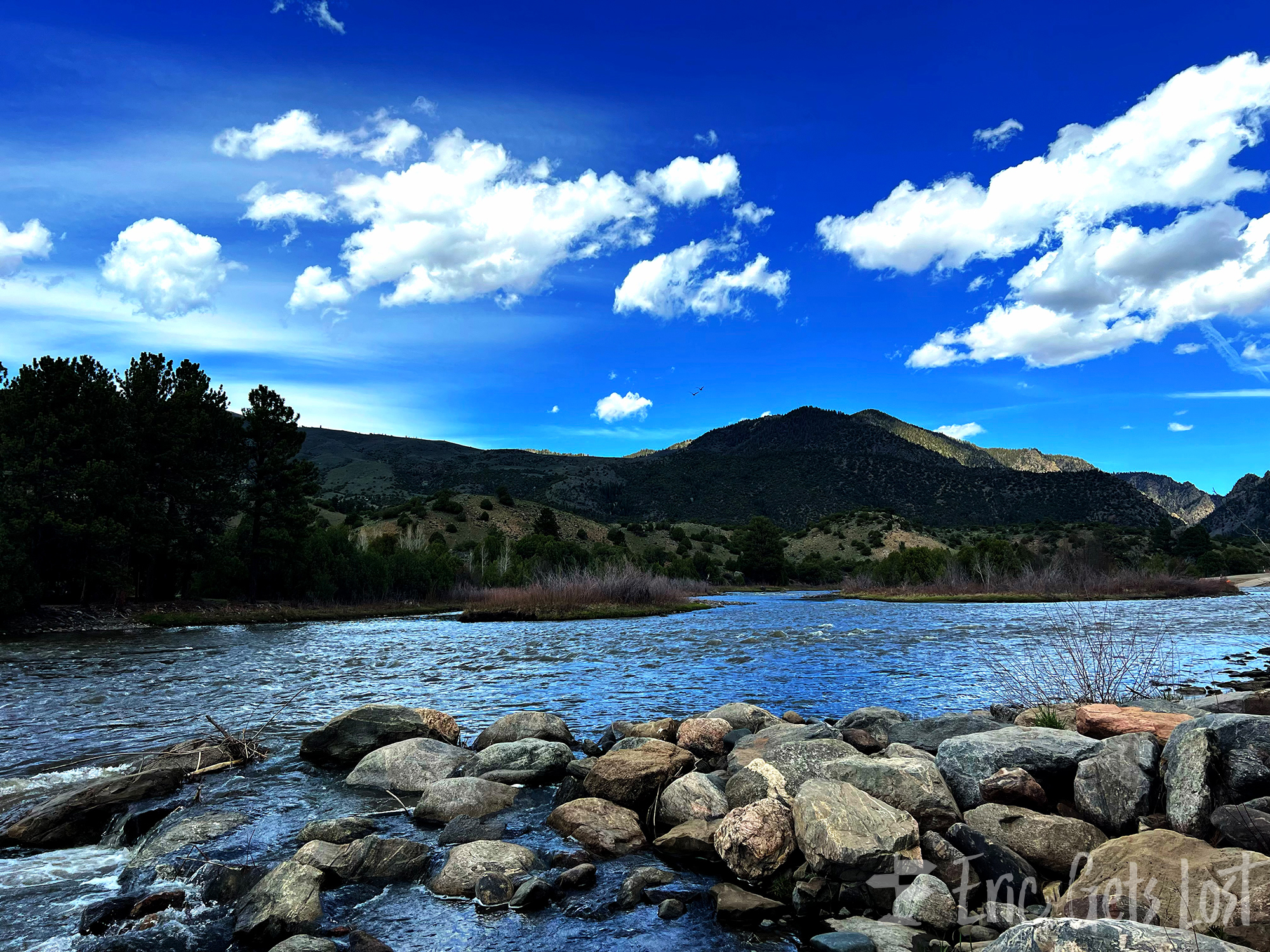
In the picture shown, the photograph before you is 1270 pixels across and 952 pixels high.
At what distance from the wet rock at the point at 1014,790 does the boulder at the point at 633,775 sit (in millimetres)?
3791

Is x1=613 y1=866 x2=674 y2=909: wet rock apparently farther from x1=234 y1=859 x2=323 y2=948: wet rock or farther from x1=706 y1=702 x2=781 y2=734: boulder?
x1=706 y1=702 x2=781 y2=734: boulder

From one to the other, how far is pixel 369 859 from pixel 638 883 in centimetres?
287

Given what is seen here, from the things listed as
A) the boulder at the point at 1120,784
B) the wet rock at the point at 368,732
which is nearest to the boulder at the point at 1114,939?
the boulder at the point at 1120,784

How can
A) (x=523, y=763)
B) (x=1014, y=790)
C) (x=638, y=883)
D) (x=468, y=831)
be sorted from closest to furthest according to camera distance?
1. (x=638, y=883)
2. (x=1014, y=790)
3. (x=468, y=831)
4. (x=523, y=763)

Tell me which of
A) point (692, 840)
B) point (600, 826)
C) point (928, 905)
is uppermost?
point (928, 905)

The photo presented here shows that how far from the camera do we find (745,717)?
13242 mm

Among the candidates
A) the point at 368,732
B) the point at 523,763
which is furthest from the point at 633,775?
the point at 368,732

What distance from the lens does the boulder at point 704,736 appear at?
1161 centimetres

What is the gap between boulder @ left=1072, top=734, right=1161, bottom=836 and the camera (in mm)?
7262

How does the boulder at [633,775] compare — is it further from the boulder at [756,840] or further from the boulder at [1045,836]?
the boulder at [1045,836]

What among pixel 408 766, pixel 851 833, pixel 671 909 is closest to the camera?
pixel 671 909

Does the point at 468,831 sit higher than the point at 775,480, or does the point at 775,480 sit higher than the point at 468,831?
the point at 775,480

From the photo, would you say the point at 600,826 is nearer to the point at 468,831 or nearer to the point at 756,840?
the point at 468,831

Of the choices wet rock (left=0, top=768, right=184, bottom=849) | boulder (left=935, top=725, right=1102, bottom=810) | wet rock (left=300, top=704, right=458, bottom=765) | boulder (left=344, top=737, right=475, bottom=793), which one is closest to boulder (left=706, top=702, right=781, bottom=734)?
boulder (left=935, top=725, right=1102, bottom=810)
